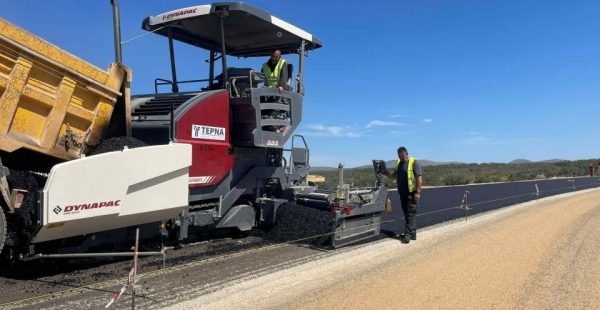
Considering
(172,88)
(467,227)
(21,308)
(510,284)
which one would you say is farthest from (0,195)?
(467,227)

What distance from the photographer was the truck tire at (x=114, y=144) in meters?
5.14

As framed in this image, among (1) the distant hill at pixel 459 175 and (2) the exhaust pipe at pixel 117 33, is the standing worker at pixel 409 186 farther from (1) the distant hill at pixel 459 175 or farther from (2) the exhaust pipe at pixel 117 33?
(2) the exhaust pipe at pixel 117 33

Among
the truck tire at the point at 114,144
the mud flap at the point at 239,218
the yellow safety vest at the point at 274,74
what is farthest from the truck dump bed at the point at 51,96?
the yellow safety vest at the point at 274,74

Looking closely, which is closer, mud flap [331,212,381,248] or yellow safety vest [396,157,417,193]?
mud flap [331,212,381,248]

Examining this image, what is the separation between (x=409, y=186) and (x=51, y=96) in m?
5.61

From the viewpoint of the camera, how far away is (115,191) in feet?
16.1

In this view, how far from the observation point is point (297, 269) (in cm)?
602

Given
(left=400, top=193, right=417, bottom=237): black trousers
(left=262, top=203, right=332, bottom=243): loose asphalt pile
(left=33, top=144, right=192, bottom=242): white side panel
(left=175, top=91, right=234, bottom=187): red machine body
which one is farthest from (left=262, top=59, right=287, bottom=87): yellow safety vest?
(left=400, top=193, right=417, bottom=237): black trousers

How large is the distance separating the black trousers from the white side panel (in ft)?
12.9

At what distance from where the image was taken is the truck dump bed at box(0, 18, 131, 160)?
451 centimetres

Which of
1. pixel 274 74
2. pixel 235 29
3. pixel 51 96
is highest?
pixel 235 29

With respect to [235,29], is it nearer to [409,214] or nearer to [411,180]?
[411,180]

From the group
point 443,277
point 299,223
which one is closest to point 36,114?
point 299,223

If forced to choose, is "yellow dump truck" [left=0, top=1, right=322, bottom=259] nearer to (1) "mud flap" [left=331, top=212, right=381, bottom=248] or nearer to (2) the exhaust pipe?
(2) the exhaust pipe
